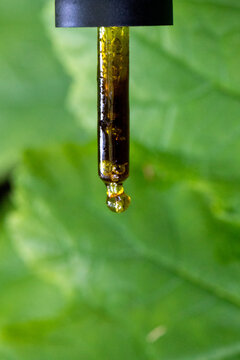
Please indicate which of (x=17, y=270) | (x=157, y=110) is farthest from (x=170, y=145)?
(x=17, y=270)

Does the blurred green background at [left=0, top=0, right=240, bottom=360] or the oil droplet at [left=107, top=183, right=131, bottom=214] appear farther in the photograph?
the blurred green background at [left=0, top=0, right=240, bottom=360]

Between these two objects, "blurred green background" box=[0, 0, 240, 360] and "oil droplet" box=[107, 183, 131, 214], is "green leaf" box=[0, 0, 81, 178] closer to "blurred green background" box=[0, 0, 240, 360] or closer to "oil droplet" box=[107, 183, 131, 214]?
"blurred green background" box=[0, 0, 240, 360]

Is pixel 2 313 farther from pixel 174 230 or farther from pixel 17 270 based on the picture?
pixel 174 230

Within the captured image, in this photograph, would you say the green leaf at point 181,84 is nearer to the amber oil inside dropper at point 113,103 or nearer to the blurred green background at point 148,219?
the blurred green background at point 148,219

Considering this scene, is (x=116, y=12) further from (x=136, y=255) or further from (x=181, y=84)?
(x=136, y=255)

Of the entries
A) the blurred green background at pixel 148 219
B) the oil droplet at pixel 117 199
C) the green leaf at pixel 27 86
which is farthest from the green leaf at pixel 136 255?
the green leaf at pixel 27 86

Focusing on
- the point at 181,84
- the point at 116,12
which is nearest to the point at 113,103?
the point at 116,12

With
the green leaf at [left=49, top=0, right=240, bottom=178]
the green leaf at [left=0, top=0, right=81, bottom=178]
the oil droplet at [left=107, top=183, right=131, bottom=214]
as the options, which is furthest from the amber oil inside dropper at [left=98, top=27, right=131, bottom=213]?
the green leaf at [left=0, top=0, right=81, bottom=178]

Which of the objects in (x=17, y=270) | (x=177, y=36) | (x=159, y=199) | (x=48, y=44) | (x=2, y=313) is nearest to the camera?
(x=177, y=36)
